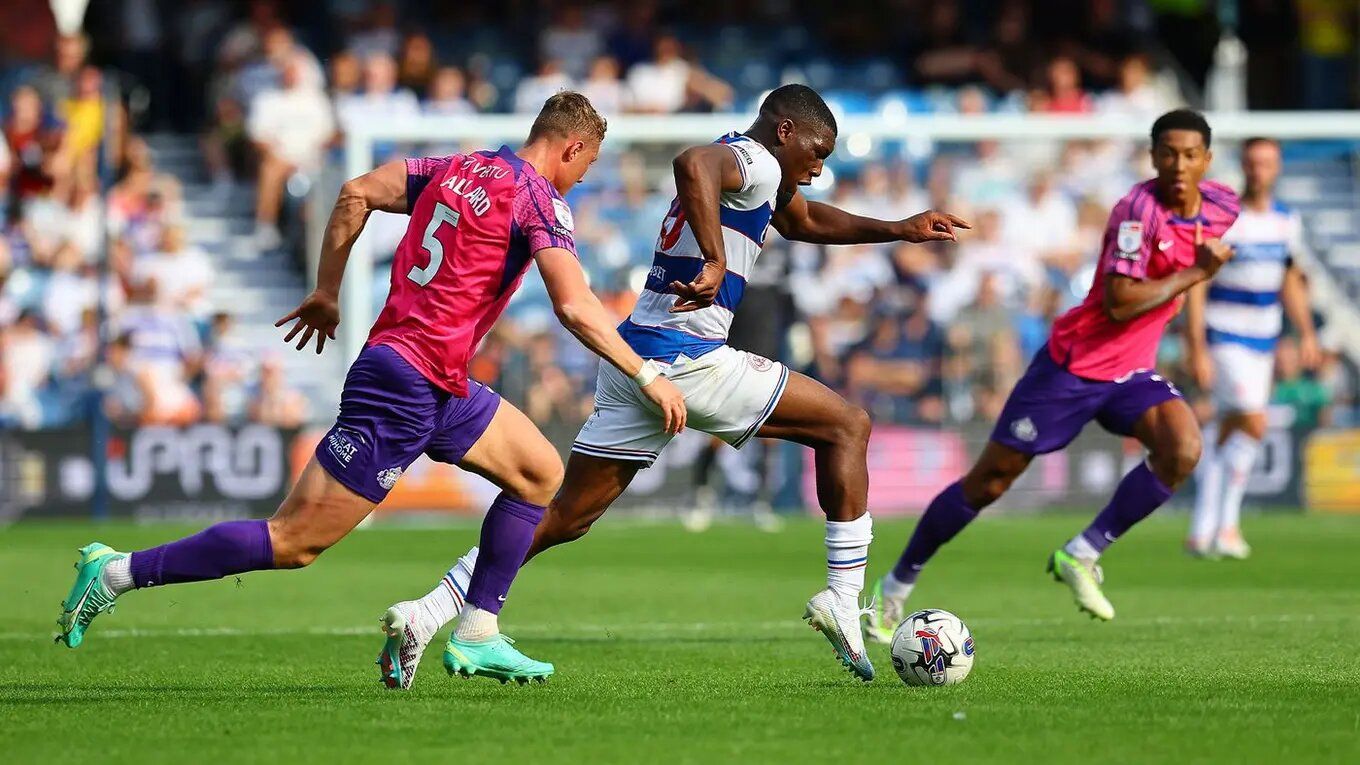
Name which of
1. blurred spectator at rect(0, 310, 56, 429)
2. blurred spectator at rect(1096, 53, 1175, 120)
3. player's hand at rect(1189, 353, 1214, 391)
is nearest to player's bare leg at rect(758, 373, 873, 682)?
player's hand at rect(1189, 353, 1214, 391)

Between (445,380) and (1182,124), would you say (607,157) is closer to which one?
(1182,124)

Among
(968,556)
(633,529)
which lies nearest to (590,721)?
(968,556)

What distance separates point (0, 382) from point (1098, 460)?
1108 cm

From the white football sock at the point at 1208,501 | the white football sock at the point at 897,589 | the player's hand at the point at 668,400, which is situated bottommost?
the white football sock at the point at 1208,501

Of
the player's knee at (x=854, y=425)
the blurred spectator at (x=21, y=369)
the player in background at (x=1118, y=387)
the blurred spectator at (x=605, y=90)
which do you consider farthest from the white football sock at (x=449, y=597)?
the blurred spectator at (x=605, y=90)

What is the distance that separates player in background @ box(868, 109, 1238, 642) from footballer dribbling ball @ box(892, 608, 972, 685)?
1883 millimetres

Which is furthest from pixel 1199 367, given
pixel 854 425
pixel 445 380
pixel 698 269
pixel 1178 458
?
pixel 445 380

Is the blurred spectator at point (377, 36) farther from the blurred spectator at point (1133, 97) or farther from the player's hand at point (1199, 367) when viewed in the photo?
the player's hand at point (1199, 367)

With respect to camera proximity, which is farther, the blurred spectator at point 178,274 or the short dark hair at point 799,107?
the blurred spectator at point 178,274

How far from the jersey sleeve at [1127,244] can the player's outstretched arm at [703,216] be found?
3.06 m

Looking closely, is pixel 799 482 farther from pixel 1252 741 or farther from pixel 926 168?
pixel 1252 741

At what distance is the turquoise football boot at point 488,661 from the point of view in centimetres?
771

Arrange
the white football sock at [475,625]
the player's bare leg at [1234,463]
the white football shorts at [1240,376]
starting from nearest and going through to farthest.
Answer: the white football sock at [475,625] → the white football shorts at [1240,376] → the player's bare leg at [1234,463]

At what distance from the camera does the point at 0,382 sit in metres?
20.8
